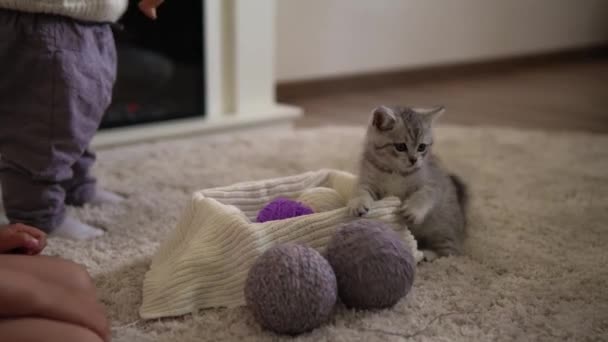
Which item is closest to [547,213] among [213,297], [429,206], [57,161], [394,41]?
[429,206]

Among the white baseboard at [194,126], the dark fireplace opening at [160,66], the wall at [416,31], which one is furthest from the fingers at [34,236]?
the wall at [416,31]

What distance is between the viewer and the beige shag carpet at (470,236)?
971 mm

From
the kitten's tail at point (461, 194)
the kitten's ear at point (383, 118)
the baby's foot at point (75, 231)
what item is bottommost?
the baby's foot at point (75, 231)

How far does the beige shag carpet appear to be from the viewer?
3.19 ft

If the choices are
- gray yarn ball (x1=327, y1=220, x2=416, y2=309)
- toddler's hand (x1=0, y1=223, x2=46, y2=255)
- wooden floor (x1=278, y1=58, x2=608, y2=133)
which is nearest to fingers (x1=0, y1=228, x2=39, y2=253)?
toddler's hand (x1=0, y1=223, x2=46, y2=255)

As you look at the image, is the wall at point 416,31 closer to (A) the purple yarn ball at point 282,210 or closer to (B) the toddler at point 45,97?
(B) the toddler at point 45,97

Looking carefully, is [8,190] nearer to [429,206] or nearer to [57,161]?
[57,161]

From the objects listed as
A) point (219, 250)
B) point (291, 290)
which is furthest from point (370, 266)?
point (219, 250)

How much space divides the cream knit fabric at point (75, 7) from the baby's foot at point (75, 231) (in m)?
0.41

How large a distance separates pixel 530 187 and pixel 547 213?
20 cm

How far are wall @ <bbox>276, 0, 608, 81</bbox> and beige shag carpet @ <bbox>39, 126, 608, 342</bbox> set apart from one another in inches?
29.2

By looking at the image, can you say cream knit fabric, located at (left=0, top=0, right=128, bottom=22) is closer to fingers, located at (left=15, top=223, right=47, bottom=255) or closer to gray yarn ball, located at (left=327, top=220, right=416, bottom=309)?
fingers, located at (left=15, top=223, right=47, bottom=255)

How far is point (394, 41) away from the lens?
3205 mm

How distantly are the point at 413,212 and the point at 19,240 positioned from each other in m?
0.63
